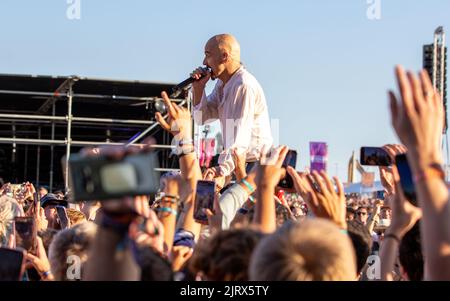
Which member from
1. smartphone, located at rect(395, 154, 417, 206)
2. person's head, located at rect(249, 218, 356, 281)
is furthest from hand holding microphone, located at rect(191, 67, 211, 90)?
person's head, located at rect(249, 218, 356, 281)

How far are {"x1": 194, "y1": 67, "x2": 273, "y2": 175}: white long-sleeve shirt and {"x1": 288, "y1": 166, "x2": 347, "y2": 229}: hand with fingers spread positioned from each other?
100 inches

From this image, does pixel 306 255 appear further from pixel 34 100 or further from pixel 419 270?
pixel 34 100

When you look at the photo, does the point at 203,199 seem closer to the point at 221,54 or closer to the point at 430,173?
the point at 430,173

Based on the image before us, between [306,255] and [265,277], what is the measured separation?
0.12m

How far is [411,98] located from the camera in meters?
2.07

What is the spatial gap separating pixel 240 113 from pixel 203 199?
7.58 feet

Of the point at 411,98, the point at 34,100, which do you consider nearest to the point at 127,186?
→ the point at 411,98

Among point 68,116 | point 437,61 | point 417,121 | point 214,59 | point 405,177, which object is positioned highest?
point 437,61

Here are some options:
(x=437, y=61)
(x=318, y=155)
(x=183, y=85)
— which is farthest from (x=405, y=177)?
(x=437, y=61)

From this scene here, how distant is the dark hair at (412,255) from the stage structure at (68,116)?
10.1 meters

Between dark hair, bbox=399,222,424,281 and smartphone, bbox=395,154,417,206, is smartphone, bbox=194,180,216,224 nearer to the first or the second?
dark hair, bbox=399,222,424,281

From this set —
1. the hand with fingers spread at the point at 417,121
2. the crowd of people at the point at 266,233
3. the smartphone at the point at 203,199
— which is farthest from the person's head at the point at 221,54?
the hand with fingers spread at the point at 417,121

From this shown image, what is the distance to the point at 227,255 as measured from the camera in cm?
234

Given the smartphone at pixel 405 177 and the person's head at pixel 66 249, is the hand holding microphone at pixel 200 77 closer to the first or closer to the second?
the person's head at pixel 66 249
